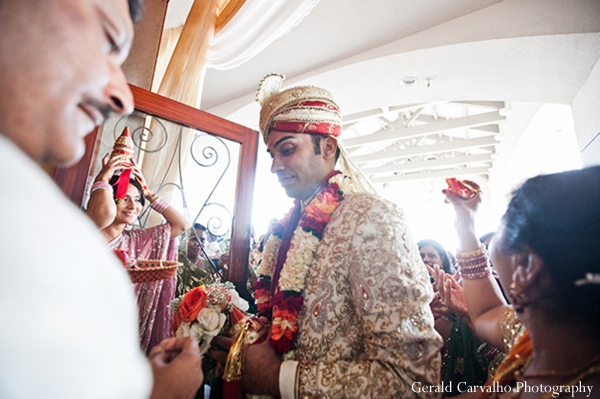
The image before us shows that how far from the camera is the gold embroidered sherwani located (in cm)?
109

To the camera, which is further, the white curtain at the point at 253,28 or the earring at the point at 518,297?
the white curtain at the point at 253,28

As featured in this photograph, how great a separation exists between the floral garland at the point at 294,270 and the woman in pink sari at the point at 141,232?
62 centimetres

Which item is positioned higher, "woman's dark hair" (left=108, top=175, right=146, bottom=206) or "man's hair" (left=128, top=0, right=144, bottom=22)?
"man's hair" (left=128, top=0, right=144, bottom=22)

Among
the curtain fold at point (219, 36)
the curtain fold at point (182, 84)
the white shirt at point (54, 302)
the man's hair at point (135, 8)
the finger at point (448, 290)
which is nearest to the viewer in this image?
the white shirt at point (54, 302)

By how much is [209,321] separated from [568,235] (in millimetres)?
1343

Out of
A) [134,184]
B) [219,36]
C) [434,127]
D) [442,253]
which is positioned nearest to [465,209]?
[134,184]

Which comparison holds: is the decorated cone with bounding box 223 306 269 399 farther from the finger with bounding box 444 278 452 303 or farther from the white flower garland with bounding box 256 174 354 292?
the finger with bounding box 444 278 452 303

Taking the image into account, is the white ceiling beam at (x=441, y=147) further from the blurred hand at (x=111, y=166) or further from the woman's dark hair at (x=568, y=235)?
the woman's dark hair at (x=568, y=235)

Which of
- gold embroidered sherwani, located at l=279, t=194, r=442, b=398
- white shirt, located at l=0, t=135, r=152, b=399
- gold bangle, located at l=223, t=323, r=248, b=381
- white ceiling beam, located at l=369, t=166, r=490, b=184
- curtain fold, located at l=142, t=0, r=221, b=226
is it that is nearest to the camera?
white shirt, located at l=0, t=135, r=152, b=399

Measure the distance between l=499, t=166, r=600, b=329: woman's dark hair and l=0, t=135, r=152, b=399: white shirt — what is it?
3.08 feet

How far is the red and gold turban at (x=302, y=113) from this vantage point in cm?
175

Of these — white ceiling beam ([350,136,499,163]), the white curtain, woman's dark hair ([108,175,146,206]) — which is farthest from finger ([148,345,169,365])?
white ceiling beam ([350,136,499,163])

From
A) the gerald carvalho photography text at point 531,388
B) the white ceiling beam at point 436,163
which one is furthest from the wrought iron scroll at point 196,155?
the white ceiling beam at point 436,163

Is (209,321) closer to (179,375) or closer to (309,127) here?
(179,375)
